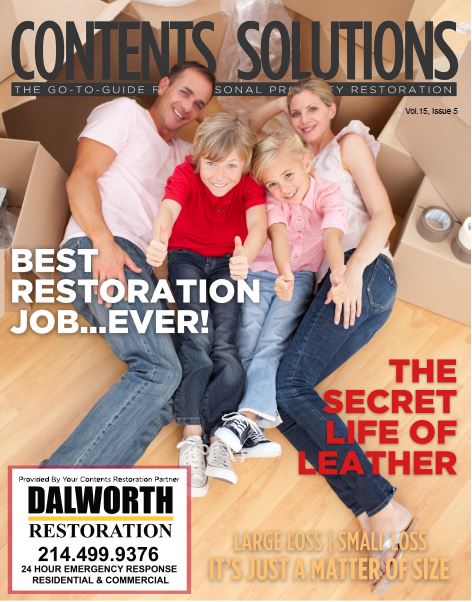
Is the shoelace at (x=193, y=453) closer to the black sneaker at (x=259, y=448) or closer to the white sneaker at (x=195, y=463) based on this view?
the white sneaker at (x=195, y=463)

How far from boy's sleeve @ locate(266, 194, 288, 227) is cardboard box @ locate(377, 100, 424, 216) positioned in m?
0.34

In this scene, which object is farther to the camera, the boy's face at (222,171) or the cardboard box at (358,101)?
the cardboard box at (358,101)

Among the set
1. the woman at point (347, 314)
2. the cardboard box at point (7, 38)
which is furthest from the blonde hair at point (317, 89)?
the cardboard box at point (7, 38)

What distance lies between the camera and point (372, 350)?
1.71 meters

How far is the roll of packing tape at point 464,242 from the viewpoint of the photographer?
152cm

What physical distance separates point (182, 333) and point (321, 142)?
0.61 meters

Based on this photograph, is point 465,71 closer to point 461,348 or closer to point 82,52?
point 461,348

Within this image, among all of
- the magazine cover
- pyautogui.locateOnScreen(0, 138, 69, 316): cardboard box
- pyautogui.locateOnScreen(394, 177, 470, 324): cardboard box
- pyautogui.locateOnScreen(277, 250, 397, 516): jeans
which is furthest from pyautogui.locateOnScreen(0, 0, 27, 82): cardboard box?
pyautogui.locateOnScreen(394, 177, 470, 324): cardboard box

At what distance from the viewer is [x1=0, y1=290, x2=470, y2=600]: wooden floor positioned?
4.84 feet

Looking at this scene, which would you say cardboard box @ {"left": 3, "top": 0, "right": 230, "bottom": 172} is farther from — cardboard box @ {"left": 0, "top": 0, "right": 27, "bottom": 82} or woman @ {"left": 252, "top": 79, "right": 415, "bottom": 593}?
woman @ {"left": 252, "top": 79, "right": 415, "bottom": 593}

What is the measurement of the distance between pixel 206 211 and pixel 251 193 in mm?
118

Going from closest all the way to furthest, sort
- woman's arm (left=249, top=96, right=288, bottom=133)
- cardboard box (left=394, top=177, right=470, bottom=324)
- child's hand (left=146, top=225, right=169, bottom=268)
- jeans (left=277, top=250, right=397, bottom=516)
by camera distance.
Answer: child's hand (left=146, top=225, right=169, bottom=268) → jeans (left=277, top=250, right=397, bottom=516) → cardboard box (left=394, top=177, right=470, bottom=324) → woman's arm (left=249, top=96, right=288, bottom=133)

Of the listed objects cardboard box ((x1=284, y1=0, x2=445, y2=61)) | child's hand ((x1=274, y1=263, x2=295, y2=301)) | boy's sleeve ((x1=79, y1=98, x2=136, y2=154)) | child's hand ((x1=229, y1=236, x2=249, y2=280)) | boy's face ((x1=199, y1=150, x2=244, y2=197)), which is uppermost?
cardboard box ((x1=284, y1=0, x2=445, y2=61))

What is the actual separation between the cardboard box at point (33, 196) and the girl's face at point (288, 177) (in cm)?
51
